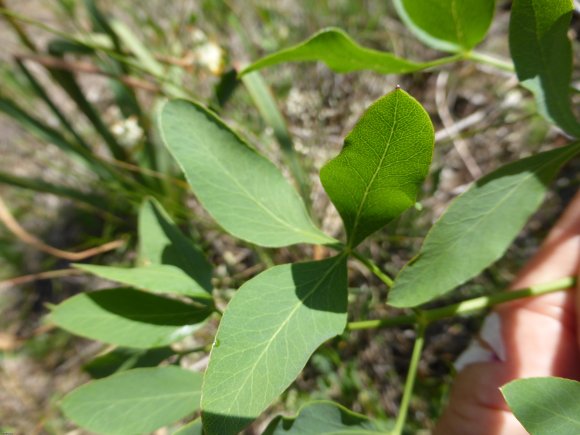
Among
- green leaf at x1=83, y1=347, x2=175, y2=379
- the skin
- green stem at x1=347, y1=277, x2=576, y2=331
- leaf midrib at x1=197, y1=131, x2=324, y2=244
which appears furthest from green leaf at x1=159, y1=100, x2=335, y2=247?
the skin

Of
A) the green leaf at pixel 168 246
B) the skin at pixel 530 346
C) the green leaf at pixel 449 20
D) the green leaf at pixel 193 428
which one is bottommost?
the skin at pixel 530 346

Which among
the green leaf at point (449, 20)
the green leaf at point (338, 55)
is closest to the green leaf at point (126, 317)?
the green leaf at point (338, 55)

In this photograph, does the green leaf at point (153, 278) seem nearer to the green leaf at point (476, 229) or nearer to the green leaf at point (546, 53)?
the green leaf at point (476, 229)

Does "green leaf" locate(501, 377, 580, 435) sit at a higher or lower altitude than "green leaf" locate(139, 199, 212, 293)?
lower

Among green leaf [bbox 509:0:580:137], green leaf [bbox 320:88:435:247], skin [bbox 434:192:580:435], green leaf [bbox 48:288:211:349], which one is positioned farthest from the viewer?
skin [bbox 434:192:580:435]

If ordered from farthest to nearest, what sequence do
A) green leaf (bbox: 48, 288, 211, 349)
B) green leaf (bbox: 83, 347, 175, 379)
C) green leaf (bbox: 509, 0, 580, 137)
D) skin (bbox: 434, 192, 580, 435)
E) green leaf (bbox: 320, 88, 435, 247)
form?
1. skin (bbox: 434, 192, 580, 435)
2. green leaf (bbox: 83, 347, 175, 379)
3. green leaf (bbox: 48, 288, 211, 349)
4. green leaf (bbox: 509, 0, 580, 137)
5. green leaf (bbox: 320, 88, 435, 247)

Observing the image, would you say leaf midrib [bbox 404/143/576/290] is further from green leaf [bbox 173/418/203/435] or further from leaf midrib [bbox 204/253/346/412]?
green leaf [bbox 173/418/203/435]
